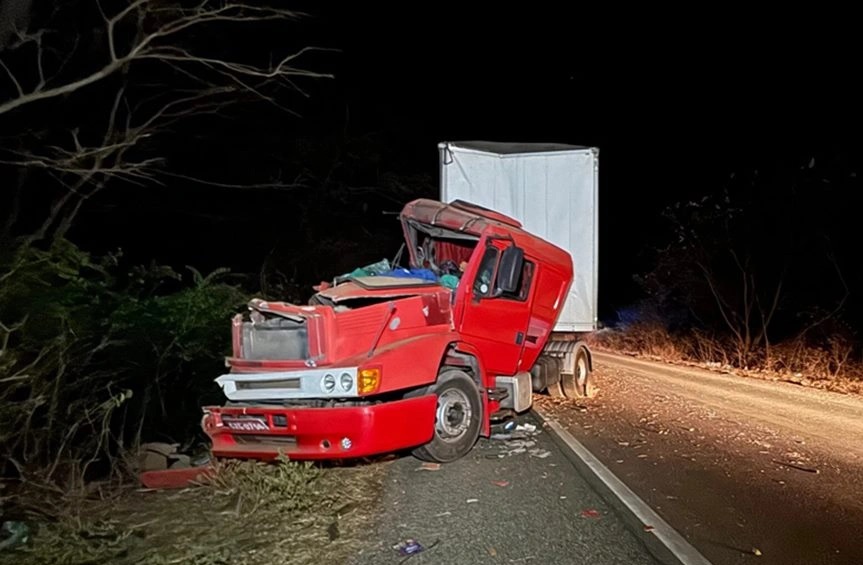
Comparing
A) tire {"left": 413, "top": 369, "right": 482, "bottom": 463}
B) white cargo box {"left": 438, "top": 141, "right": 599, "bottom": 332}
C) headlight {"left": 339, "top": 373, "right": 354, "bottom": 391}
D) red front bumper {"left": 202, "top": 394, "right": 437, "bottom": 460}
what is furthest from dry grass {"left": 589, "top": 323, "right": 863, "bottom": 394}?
headlight {"left": 339, "top": 373, "right": 354, "bottom": 391}

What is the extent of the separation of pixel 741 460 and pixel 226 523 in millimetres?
4979

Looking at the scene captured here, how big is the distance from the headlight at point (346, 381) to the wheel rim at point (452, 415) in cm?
126

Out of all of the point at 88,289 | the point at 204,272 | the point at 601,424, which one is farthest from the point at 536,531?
the point at 204,272

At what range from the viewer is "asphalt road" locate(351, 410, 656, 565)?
503 cm

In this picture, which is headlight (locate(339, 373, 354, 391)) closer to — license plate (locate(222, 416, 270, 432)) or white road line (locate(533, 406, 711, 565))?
license plate (locate(222, 416, 270, 432))

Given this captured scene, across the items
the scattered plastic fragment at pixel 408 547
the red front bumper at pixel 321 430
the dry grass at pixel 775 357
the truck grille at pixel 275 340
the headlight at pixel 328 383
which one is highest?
the truck grille at pixel 275 340

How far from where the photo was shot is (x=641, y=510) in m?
5.87

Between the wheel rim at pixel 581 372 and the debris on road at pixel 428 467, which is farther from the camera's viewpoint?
the wheel rim at pixel 581 372

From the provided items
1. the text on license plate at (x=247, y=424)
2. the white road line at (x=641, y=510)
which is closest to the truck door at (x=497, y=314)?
the white road line at (x=641, y=510)

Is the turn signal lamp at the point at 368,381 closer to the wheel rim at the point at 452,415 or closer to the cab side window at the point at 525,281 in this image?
the wheel rim at the point at 452,415

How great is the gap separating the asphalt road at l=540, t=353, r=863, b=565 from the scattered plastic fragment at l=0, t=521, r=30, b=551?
4.69m

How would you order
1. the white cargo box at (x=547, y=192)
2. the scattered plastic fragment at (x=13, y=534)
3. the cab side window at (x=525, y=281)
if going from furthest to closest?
the white cargo box at (x=547, y=192) → the cab side window at (x=525, y=281) → the scattered plastic fragment at (x=13, y=534)

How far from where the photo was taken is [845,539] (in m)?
5.37

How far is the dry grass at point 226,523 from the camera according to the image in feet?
16.6
